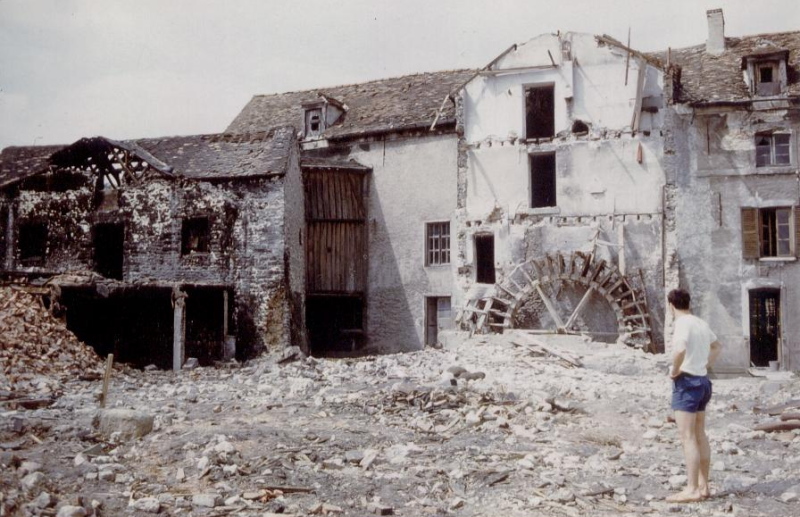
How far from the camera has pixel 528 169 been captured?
20.2 m

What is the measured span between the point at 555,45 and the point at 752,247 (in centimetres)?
728

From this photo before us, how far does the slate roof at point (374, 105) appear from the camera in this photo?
2209cm

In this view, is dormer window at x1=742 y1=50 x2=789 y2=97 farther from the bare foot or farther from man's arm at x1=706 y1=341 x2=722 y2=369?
the bare foot

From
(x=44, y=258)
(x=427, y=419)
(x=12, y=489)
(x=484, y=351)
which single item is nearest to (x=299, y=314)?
(x=484, y=351)

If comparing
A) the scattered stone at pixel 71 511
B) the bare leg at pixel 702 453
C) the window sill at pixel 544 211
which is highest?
the window sill at pixel 544 211

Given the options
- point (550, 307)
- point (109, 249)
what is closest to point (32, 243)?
point (109, 249)

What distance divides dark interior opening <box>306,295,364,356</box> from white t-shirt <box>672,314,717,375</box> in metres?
16.3

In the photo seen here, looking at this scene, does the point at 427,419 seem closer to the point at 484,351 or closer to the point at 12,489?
the point at 12,489

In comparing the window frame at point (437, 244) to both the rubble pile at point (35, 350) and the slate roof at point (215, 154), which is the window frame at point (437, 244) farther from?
the rubble pile at point (35, 350)

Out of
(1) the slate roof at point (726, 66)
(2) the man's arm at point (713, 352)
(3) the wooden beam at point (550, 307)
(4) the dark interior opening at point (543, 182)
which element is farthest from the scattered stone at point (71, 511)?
(1) the slate roof at point (726, 66)

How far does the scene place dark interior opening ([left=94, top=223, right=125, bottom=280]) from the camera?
20781 mm

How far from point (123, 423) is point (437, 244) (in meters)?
13.6

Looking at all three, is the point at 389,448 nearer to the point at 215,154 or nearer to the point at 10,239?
the point at 215,154

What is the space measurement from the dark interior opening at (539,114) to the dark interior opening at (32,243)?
14096mm
